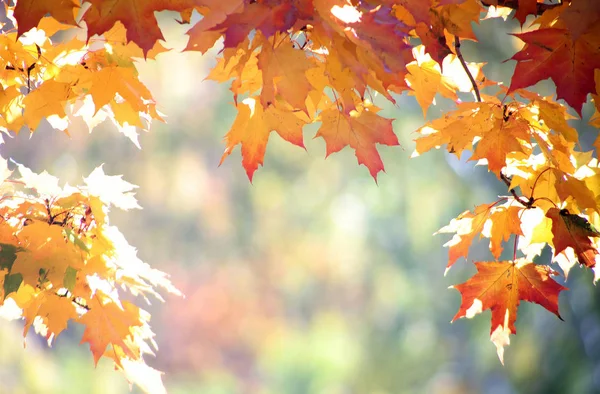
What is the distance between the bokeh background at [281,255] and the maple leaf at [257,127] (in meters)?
3.72

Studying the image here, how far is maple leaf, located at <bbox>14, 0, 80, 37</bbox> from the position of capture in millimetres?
860

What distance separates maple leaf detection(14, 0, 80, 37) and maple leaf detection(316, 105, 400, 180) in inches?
18.5

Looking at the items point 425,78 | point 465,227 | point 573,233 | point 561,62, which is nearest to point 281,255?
point 465,227

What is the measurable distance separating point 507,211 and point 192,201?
5269mm

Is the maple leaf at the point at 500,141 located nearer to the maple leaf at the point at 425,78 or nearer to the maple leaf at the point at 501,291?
the maple leaf at the point at 425,78

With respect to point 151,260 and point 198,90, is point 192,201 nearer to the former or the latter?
point 151,260

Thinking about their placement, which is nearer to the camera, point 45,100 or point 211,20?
point 211,20

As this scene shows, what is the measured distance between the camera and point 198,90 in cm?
616

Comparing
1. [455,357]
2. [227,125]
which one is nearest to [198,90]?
[227,125]

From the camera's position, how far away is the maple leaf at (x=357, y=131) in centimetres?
113

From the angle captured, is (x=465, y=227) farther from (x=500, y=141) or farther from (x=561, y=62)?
(x=561, y=62)

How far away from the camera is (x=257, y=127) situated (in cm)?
109

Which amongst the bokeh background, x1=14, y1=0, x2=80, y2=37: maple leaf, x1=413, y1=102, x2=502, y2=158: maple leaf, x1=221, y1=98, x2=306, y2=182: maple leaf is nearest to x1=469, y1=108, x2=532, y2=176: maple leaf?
x1=413, y1=102, x2=502, y2=158: maple leaf

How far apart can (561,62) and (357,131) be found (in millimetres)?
372
